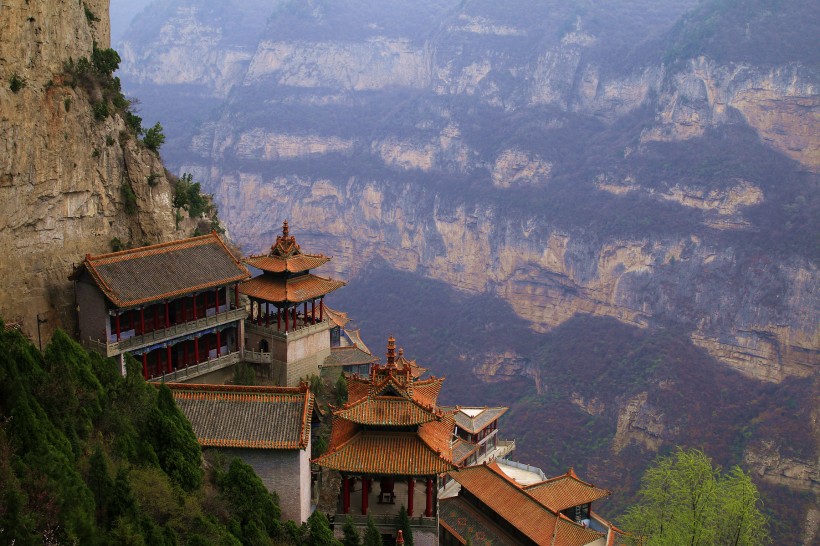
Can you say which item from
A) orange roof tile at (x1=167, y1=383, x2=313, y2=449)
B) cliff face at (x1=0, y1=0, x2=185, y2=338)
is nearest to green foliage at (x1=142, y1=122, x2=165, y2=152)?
cliff face at (x1=0, y1=0, x2=185, y2=338)

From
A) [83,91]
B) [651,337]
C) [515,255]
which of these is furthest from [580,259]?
[83,91]

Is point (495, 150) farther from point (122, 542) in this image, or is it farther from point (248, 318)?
point (122, 542)

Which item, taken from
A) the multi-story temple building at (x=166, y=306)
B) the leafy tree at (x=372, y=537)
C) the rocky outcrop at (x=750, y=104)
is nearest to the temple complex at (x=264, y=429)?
the leafy tree at (x=372, y=537)

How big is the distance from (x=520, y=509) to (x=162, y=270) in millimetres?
20982

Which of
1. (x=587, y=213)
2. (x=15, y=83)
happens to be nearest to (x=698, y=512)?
(x=15, y=83)

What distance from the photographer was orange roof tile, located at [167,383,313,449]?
32781mm

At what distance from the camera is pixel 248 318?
4962 centimetres

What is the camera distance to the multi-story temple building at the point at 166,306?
1607 inches

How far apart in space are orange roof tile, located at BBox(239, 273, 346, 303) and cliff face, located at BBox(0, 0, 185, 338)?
610 centimetres

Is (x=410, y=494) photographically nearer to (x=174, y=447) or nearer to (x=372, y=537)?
(x=372, y=537)

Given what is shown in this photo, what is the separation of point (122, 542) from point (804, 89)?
119m

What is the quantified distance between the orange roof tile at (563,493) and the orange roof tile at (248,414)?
12.9 m

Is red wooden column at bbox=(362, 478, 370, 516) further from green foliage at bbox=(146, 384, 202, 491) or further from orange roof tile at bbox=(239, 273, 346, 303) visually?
orange roof tile at bbox=(239, 273, 346, 303)

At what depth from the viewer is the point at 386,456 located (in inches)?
1321
